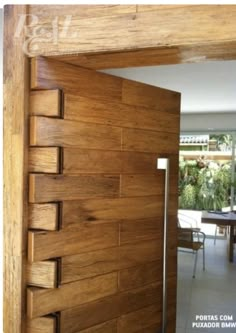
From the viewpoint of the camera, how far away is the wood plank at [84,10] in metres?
1.43

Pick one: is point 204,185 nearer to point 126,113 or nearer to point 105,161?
point 126,113

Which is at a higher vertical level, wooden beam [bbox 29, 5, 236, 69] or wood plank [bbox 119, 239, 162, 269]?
wooden beam [bbox 29, 5, 236, 69]

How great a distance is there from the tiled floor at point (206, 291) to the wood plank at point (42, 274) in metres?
1.88

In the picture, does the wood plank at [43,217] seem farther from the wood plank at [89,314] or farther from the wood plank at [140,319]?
the wood plank at [140,319]

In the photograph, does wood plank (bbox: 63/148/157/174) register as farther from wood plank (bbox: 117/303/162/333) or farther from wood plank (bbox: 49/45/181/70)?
wood plank (bbox: 117/303/162/333)

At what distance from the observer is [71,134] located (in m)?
1.68

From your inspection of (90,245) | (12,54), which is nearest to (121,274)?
(90,245)

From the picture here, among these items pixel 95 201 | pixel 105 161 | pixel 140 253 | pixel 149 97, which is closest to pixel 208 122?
pixel 149 97

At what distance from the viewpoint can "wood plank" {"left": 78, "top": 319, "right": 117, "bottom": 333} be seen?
1767 mm

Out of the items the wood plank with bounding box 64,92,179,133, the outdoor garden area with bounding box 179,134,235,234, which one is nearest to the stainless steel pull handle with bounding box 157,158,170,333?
the wood plank with bounding box 64,92,179,133

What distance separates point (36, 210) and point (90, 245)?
1.23ft

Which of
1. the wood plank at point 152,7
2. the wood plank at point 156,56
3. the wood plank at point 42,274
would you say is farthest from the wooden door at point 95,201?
the wood plank at point 152,7

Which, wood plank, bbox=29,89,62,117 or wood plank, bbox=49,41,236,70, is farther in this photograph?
wood plank, bbox=29,89,62,117

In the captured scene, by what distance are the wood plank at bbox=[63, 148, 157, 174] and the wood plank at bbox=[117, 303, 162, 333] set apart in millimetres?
886
